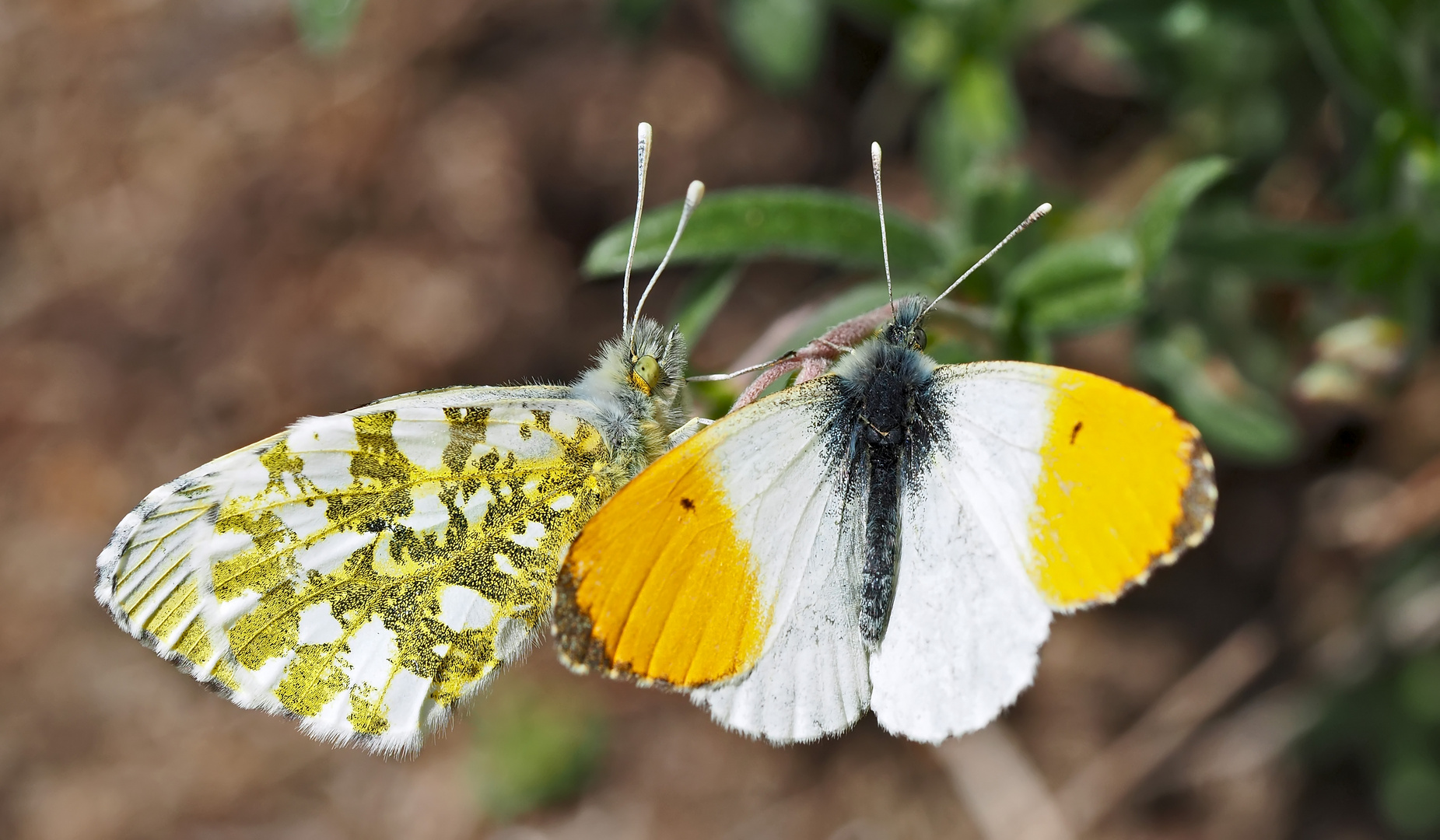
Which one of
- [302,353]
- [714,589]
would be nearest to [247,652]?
[714,589]

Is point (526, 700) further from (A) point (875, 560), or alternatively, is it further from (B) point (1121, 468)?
(B) point (1121, 468)

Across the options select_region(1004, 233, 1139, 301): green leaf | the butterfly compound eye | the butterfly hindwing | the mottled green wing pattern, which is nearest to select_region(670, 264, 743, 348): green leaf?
the butterfly compound eye

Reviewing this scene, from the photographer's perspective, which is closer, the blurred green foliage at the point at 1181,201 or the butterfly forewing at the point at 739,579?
the butterfly forewing at the point at 739,579

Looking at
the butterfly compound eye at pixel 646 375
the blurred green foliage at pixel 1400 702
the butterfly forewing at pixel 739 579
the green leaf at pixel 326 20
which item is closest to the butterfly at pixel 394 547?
the butterfly compound eye at pixel 646 375

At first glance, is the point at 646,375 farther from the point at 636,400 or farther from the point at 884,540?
the point at 884,540

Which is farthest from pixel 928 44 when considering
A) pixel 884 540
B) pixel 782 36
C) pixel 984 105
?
pixel 884 540

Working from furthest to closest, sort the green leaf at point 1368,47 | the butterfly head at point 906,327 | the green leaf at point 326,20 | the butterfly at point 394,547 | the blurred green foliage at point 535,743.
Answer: the blurred green foliage at point 535,743 → the green leaf at point 326,20 → the green leaf at point 1368,47 → the butterfly at point 394,547 → the butterfly head at point 906,327

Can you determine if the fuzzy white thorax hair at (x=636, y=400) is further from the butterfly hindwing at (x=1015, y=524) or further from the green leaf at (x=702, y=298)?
the butterfly hindwing at (x=1015, y=524)
